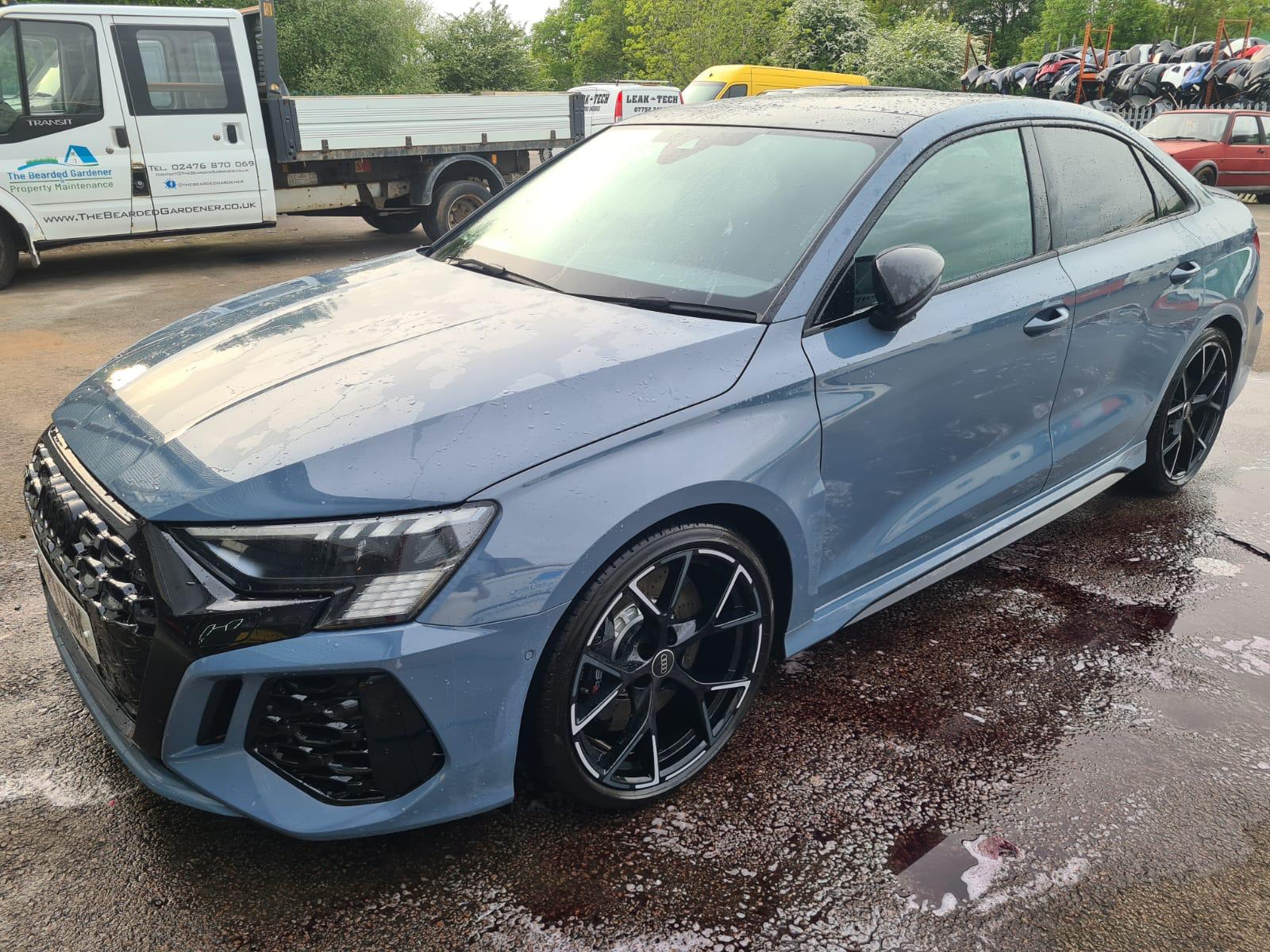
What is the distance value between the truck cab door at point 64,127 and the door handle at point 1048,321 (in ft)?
27.8

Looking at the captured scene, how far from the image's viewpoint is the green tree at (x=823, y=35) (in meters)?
31.3

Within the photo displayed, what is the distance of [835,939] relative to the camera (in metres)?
2.08

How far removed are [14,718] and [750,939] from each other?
6.94 ft

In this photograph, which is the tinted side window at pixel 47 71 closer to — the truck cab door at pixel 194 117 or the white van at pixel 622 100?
the truck cab door at pixel 194 117

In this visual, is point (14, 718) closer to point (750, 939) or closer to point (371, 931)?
point (371, 931)

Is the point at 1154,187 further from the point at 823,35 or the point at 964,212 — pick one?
the point at 823,35

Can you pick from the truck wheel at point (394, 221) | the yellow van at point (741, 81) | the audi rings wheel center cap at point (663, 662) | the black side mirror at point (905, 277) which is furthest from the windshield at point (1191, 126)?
the audi rings wheel center cap at point (663, 662)

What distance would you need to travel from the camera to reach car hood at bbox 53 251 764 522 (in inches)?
78.3

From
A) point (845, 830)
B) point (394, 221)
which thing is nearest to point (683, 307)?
point (845, 830)

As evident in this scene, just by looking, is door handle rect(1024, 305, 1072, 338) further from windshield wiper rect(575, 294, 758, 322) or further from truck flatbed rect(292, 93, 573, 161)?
truck flatbed rect(292, 93, 573, 161)

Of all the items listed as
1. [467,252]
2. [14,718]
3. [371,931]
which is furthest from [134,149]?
[371,931]

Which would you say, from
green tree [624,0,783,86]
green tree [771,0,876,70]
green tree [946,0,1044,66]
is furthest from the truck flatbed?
green tree [946,0,1044,66]

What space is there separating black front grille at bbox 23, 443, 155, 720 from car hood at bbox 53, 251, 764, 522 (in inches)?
3.6

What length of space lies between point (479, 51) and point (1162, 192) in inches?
1110
